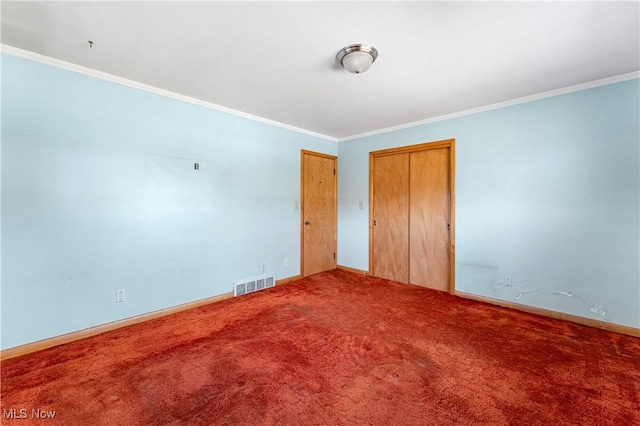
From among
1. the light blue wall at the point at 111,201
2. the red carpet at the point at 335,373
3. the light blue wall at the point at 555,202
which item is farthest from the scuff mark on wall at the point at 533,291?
the light blue wall at the point at 111,201

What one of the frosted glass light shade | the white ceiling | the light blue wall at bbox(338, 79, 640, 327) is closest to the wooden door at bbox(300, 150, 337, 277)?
the white ceiling

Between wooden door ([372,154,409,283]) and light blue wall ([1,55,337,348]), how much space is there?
2016 mm

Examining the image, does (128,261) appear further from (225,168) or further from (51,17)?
(51,17)

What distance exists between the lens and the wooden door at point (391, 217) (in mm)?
4172

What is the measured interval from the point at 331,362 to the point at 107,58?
3145mm

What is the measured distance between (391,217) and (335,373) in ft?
9.31

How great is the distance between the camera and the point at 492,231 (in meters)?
3.31

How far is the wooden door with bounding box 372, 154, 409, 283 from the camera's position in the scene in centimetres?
417

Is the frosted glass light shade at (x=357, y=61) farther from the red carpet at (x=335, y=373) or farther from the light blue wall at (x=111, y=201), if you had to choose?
the red carpet at (x=335, y=373)

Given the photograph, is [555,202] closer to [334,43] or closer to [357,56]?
[357,56]

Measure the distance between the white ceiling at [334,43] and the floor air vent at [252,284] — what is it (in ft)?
7.85

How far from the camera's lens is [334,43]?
200 cm

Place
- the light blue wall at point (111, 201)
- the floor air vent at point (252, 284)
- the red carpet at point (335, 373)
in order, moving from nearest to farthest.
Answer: the red carpet at point (335, 373) < the light blue wall at point (111, 201) < the floor air vent at point (252, 284)

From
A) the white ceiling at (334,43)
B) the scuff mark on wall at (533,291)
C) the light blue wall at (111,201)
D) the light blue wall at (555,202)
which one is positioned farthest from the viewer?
the scuff mark on wall at (533,291)
